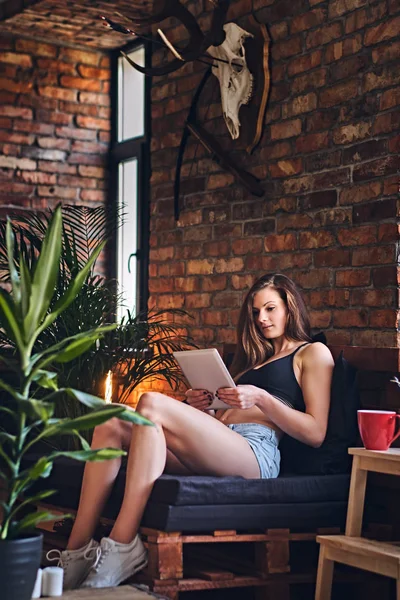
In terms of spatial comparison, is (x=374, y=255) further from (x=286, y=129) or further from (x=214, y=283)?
(x=214, y=283)

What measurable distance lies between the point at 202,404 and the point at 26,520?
1.23 meters

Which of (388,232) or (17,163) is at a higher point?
(17,163)

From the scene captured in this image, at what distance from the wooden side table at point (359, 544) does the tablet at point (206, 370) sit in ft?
1.59

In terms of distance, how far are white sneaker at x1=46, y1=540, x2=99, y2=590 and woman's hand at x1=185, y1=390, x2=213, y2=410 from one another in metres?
0.61

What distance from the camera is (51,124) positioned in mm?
5508

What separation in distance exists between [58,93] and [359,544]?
3.46 metres

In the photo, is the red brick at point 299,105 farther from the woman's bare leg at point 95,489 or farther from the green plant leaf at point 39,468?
the green plant leaf at point 39,468

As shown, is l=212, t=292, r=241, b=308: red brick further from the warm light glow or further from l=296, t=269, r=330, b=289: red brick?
the warm light glow

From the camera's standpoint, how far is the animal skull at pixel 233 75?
4152 mm

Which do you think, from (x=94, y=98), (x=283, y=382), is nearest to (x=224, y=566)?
(x=283, y=382)

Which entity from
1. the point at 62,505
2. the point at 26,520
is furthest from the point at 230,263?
the point at 26,520

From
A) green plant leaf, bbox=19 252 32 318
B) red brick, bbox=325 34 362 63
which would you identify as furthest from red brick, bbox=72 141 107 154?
green plant leaf, bbox=19 252 32 318

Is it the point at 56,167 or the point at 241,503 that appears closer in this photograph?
the point at 241,503

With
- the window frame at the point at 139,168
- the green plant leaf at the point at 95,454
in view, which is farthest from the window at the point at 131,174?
the green plant leaf at the point at 95,454
